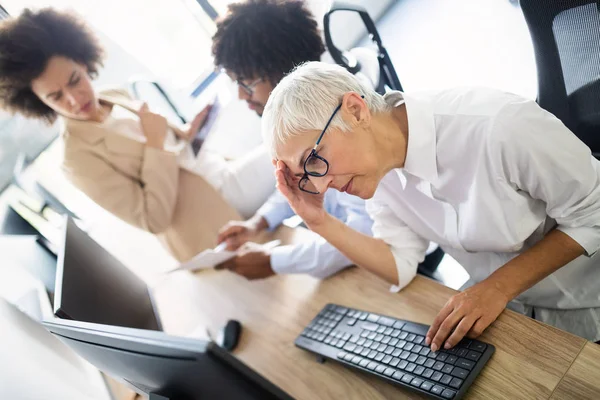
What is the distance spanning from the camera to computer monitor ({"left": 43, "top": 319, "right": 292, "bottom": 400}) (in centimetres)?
55

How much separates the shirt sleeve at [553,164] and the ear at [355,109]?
Answer: 25cm

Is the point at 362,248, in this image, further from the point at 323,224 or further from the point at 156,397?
the point at 156,397

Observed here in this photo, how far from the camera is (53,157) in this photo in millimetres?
2322

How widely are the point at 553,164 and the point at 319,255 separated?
2.04ft

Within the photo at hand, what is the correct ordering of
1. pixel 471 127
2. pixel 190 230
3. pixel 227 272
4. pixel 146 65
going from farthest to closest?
pixel 146 65 → pixel 190 230 → pixel 227 272 → pixel 471 127

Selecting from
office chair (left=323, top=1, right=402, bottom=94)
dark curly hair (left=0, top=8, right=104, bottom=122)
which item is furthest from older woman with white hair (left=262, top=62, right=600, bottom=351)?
dark curly hair (left=0, top=8, right=104, bottom=122)

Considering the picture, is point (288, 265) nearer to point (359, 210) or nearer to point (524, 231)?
point (359, 210)

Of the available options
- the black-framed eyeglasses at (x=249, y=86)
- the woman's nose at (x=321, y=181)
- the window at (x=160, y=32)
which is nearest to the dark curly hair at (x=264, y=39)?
the black-framed eyeglasses at (x=249, y=86)

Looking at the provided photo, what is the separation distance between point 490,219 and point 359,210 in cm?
49

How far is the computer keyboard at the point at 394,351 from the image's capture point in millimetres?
841

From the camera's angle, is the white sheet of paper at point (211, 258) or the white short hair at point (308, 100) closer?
the white short hair at point (308, 100)

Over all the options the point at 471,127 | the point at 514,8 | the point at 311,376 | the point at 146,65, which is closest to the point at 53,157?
the point at 146,65

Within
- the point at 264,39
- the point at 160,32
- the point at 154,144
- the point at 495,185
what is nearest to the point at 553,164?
the point at 495,185

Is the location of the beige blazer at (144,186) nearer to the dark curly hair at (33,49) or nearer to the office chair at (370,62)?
the dark curly hair at (33,49)
